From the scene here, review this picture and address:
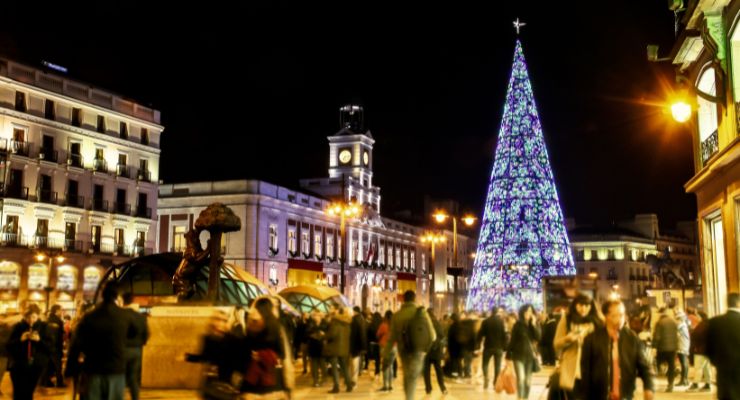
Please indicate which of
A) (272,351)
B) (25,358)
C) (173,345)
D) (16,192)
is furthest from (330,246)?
(272,351)

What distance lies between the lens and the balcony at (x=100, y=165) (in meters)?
50.9

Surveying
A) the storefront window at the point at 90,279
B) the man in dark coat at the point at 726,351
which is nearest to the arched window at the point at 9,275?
the storefront window at the point at 90,279

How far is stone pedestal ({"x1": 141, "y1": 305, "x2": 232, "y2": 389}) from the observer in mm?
14742

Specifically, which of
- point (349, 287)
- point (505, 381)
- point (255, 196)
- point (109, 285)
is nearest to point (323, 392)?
point (505, 381)

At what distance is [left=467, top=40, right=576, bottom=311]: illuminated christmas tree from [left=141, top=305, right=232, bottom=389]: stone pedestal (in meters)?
25.2

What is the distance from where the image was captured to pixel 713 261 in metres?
20.5

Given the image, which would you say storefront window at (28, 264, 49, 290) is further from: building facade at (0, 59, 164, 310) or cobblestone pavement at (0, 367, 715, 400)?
cobblestone pavement at (0, 367, 715, 400)

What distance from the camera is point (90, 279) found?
4906 cm

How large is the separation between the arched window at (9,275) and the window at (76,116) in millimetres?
10164

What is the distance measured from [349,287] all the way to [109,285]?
6631 cm

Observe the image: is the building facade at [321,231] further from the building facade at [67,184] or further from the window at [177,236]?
the building facade at [67,184]

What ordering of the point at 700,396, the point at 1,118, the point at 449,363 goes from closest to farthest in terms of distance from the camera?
the point at 700,396
the point at 449,363
the point at 1,118

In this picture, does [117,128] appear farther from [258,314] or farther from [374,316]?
[258,314]

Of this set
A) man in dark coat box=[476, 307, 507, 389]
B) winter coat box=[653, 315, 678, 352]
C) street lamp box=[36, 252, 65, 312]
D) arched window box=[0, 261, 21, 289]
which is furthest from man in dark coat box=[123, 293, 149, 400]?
arched window box=[0, 261, 21, 289]
